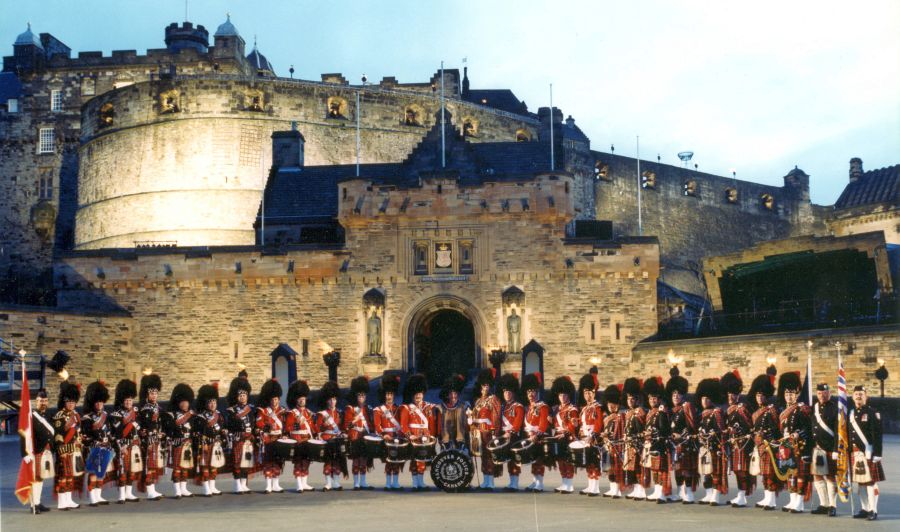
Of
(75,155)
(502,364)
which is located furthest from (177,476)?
(75,155)

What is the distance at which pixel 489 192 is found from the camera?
42188mm

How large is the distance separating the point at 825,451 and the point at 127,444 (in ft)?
34.1

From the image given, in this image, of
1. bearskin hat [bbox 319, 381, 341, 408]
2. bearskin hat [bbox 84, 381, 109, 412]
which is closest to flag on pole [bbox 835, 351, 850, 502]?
bearskin hat [bbox 319, 381, 341, 408]

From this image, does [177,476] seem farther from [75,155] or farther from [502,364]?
[75,155]

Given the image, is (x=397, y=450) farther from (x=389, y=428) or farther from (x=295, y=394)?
(x=295, y=394)

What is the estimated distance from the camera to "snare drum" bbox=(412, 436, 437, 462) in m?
20.3

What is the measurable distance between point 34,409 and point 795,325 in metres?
24.9

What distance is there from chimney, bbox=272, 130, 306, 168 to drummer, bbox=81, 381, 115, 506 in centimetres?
3224

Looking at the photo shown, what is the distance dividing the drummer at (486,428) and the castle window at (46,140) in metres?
49.4

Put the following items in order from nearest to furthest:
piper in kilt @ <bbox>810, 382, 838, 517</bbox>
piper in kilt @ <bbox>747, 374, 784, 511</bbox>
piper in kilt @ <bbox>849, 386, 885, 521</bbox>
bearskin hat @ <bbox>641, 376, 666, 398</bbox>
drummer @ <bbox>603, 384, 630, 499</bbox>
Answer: piper in kilt @ <bbox>849, 386, 885, 521</bbox>
piper in kilt @ <bbox>810, 382, 838, 517</bbox>
piper in kilt @ <bbox>747, 374, 784, 511</bbox>
drummer @ <bbox>603, 384, 630, 499</bbox>
bearskin hat @ <bbox>641, 376, 666, 398</bbox>

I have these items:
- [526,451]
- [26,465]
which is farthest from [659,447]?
[26,465]

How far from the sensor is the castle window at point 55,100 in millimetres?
66312

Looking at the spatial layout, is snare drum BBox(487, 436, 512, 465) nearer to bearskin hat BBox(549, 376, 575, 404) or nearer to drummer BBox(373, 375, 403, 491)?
bearskin hat BBox(549, 376, 575, 404)

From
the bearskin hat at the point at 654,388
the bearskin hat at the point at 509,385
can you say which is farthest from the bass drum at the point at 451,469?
the bearskin hat at the point at 654,388
